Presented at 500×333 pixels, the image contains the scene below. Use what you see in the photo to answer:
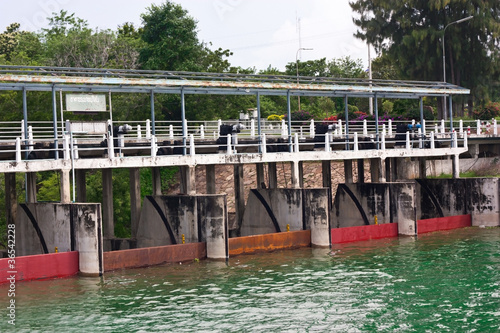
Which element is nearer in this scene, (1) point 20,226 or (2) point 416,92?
(1) point 20,226

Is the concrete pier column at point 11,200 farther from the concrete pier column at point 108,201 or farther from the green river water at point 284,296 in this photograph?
the green river water at point 284,296

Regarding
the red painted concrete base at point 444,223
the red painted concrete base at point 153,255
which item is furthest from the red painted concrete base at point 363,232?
the red painted concrete base at point 153,255

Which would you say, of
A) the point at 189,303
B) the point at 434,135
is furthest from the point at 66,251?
the point at 434,135

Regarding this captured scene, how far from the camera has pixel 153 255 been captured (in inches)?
1302

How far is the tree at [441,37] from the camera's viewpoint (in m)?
72.1

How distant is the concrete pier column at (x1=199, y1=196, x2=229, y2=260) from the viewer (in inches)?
1328

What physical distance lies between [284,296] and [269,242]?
392 inches

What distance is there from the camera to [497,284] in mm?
28516

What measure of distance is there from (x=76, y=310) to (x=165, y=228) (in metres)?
11.2

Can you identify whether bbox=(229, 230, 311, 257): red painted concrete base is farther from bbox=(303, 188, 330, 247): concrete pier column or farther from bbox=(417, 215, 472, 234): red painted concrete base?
bbox=(417, 215, 472, 234): red painted concrete base

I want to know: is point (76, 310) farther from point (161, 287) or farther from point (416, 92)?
point (416, 92)

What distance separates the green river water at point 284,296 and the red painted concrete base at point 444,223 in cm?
773

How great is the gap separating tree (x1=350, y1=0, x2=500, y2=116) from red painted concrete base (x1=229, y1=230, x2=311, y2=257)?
39.6 m

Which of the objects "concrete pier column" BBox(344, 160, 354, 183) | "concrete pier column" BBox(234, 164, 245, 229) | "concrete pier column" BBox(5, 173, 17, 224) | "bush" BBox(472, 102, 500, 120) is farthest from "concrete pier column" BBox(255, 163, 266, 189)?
"bush" BBox(472, 102, 500, 120)
